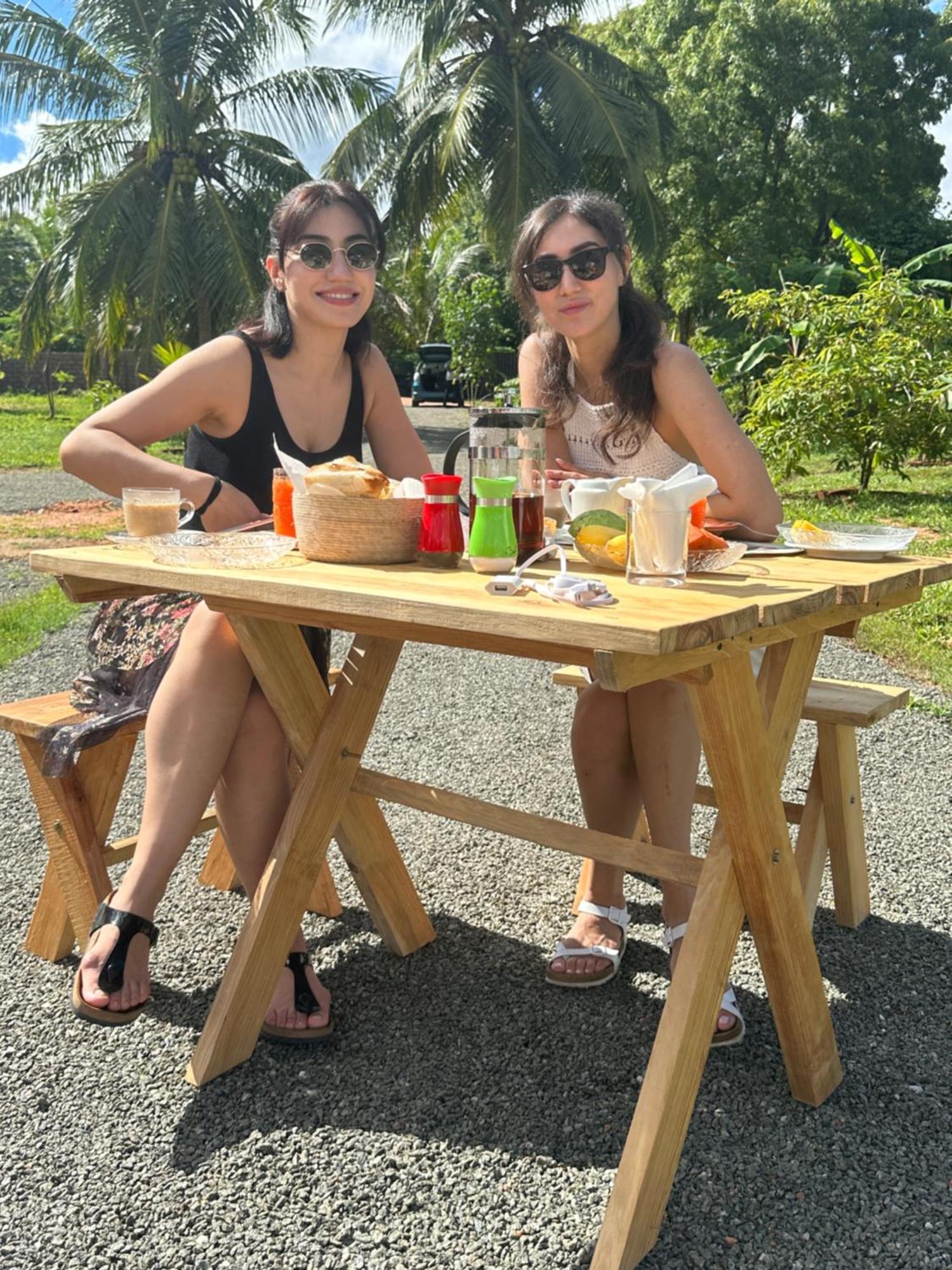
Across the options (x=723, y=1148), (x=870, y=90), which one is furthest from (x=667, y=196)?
(x=723, y=1148)

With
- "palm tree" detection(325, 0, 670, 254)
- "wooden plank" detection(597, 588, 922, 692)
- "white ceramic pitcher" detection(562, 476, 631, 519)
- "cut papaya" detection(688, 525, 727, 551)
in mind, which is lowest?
"wooden plank" detection(597, 588, 922, 692)

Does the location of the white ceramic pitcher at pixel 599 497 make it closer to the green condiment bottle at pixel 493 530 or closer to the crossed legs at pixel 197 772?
the green condiment bottle at pixel 493 530

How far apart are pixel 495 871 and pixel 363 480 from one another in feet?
5.14

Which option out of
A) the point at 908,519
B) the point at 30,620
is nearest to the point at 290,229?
the point at 30,620

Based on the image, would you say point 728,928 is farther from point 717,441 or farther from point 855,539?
point 717,441

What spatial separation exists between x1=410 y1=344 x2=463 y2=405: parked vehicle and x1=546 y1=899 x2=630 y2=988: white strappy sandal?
31.5 m

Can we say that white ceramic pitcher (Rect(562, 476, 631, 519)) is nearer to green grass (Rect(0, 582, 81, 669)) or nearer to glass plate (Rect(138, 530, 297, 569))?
glass plate (Rect(138, 530, 297, 569))

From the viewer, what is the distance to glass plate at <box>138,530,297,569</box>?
2064mm

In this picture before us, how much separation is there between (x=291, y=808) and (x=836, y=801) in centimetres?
132

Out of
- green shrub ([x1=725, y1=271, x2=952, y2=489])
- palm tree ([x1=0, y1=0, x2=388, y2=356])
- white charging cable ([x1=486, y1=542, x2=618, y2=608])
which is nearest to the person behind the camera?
white charging cable ([x1=486, y1=542, x2=618, y2=608])

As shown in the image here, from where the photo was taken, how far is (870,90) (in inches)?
1068

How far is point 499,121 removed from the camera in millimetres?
19266

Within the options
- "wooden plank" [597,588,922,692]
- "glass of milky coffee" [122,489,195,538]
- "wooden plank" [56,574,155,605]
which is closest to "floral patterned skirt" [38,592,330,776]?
"wooden plank" [56,574,155,605]

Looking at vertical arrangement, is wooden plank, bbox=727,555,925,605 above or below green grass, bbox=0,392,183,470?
above
